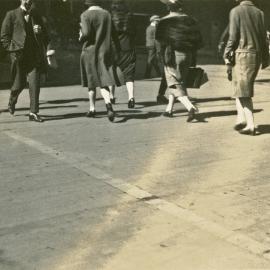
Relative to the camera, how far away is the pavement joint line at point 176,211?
13.5 ft

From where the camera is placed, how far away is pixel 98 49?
9234 millimetres

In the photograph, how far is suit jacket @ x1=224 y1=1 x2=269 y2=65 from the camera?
794 cm

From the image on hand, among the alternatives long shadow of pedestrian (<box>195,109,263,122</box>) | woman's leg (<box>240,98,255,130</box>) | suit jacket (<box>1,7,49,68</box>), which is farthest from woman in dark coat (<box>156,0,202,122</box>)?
suit jacket (<box>1,7,49,68</box>)

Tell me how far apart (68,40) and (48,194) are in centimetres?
1914

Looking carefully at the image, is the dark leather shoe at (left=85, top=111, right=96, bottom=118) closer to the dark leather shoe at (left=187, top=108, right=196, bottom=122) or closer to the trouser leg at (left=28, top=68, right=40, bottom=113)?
the trouser leg at (left=28, top=68, right=40, bottom=113)

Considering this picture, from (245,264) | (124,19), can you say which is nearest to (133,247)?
(245,264)

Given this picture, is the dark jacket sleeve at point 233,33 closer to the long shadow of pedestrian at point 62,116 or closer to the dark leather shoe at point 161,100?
the long shadow of pedestrian at point 62,116

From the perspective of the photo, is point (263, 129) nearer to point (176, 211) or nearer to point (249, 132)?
point (249, 132)

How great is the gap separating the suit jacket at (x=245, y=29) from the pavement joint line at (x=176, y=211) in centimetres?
256

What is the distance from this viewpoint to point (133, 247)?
4098mm

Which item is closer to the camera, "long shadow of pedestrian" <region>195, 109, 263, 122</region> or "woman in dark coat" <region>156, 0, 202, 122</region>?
"woman in dark coat" <region>156, 0, 202, 122</region>

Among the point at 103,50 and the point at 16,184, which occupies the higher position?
the point at 103,50

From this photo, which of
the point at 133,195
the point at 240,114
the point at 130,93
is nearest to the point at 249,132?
the point at 240,114

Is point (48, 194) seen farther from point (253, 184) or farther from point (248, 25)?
point (248, 25)
